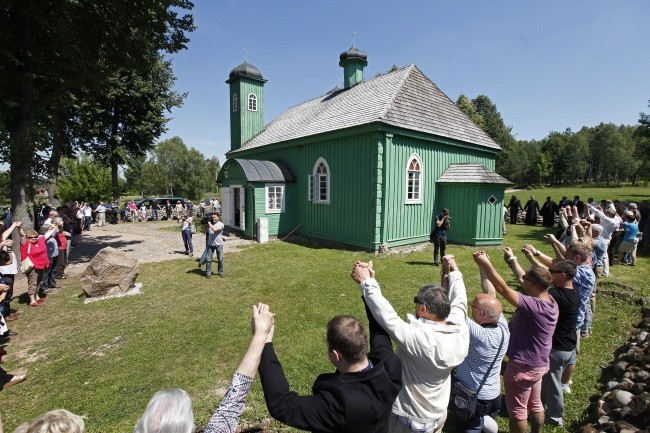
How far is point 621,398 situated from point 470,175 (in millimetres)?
11326

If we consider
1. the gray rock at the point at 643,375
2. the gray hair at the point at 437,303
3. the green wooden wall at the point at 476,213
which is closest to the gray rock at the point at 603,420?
the gray rock at the point at 643,375

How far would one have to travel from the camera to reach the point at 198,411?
4105mm

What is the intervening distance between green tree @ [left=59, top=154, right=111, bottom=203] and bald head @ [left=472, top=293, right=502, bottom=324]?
37.9m

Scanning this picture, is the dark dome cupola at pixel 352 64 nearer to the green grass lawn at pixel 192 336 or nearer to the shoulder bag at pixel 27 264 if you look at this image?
the green grass lawn at pixel 192 336

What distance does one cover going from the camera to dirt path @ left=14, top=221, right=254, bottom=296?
12.1 meters

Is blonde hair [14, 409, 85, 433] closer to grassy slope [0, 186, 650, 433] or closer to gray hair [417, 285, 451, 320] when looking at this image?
gray hair [417, 285, 451, 320]

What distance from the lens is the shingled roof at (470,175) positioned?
534 inches

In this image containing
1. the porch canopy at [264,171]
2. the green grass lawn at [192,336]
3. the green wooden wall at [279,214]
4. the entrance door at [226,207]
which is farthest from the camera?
the entrance door at [226,207]

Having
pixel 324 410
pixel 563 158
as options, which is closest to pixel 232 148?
pixel 324 410

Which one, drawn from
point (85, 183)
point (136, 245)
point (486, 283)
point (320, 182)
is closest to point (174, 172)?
point (85, 183)

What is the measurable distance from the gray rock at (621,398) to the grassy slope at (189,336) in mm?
467

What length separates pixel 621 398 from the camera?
3.65 m

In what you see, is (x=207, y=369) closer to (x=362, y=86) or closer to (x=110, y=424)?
(x=110, y=424)

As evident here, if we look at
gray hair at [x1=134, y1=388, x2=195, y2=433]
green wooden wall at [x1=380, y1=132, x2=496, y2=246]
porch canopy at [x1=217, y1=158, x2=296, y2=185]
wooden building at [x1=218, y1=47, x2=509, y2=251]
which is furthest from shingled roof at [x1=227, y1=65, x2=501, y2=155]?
gray hair at [x1=134, y1=388, x2=195, y2=433]
